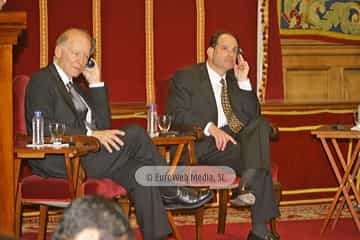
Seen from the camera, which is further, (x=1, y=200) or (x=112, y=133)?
(x=112, y=133)

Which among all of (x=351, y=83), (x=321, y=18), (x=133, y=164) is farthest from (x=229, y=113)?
(x=351, y=83)

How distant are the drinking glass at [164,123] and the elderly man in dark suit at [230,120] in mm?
163

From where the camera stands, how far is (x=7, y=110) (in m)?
3.09

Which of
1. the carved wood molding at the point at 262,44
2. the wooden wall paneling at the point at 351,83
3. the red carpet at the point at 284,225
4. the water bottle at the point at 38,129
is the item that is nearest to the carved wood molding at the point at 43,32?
the red carpet at the point at 284,225

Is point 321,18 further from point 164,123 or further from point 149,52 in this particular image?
point 164,123

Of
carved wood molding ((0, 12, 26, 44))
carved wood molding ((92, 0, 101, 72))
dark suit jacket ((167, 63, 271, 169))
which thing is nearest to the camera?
carved wood molding ((0, 12, 26, 44))

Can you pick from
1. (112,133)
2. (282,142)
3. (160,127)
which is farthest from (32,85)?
(282,142)

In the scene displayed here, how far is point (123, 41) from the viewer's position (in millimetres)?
5461

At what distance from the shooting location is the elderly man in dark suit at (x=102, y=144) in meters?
3.69

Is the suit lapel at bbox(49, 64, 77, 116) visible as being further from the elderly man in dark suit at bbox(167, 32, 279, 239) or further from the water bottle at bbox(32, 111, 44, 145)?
the elderly man in dark suit at bbox(167, 32, 279, 239)

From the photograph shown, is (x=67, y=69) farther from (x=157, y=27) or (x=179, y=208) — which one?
(x=157, y=27)

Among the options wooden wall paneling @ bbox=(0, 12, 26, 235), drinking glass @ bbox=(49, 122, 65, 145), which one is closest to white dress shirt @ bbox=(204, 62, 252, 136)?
drinking glass @ bbox=(49, 122, 65, 145)

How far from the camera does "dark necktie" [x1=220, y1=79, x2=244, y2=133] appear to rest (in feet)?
15.4

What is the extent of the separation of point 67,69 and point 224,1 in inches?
81.8
